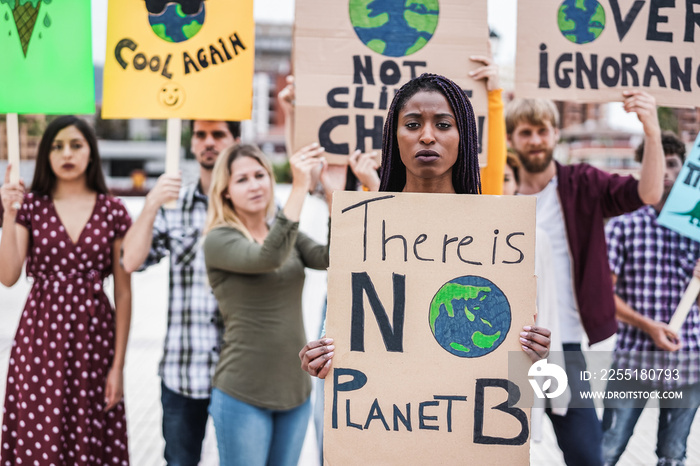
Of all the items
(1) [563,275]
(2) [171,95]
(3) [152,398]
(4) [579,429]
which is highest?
(2) [171,95]

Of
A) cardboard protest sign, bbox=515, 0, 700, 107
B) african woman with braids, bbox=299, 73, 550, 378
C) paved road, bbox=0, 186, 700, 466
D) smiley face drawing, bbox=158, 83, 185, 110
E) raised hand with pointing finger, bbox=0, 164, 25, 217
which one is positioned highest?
cardboard protest sign, bbox=515, 0, 700, 107

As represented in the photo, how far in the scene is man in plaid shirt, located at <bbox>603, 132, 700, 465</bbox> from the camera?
3.18m

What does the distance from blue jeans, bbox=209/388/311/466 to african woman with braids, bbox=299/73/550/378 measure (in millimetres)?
912

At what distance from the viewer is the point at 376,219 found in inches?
66.8

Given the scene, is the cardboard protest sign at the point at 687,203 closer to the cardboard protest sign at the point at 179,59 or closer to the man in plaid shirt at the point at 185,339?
the cardboard protest sign at the point at 179,59

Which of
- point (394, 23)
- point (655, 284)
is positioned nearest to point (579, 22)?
point (394, 23)

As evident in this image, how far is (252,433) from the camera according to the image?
8.16 feet

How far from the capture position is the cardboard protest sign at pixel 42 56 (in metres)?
2.76

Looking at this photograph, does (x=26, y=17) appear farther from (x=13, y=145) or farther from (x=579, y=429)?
(x=579, y=429)

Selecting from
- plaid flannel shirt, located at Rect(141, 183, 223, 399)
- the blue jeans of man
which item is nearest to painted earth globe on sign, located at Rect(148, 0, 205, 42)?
plaid flannel shirt, located at Rect(141, 183, 223, 399)

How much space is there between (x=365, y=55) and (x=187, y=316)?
56.1 inches

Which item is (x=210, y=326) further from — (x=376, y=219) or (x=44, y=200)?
(x=376, y=219)

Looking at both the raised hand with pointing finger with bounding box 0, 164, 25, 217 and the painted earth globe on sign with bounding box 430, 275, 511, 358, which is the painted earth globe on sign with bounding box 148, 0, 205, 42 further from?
the painted earth globe on sign with bounding box 430, 275, 511, 358

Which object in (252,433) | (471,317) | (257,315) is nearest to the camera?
(471,317)
